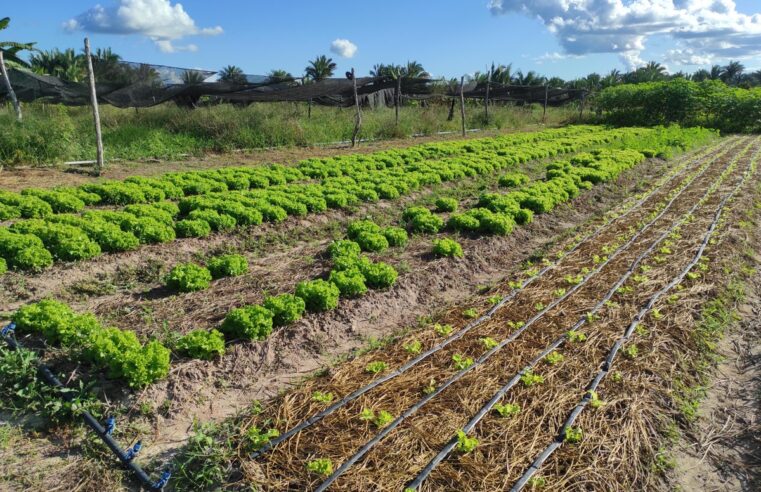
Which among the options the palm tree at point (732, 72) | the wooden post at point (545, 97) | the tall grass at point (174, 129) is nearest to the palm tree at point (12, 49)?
the tall grass at point (174, 129)

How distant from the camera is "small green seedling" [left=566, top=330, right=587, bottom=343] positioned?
5883 millimetres

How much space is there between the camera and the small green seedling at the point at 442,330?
6.09 m

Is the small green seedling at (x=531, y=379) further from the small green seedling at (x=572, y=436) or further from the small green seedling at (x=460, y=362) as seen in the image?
the small green seedling at (x=572, y=436)

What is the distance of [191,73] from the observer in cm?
2078

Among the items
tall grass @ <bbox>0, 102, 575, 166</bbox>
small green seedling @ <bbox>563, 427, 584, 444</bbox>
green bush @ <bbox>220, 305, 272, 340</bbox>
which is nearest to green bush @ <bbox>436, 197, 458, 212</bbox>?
green bush @ <bbox>220, 305, 272, 340</bbox>

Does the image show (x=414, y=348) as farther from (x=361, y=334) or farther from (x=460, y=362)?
(x=361, y=334)

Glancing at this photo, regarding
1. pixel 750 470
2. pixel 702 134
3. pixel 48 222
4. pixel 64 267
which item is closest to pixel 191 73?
pixel 48 222

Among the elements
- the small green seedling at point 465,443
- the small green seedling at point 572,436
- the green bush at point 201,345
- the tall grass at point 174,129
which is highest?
the tall grass at point 174,129

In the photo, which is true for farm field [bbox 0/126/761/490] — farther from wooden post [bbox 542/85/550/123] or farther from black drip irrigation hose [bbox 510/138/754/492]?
wooden post [bbox 542/85/550/123]

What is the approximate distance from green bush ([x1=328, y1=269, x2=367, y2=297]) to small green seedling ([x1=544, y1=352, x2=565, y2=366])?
8.50 feet

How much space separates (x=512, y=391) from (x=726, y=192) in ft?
40.8

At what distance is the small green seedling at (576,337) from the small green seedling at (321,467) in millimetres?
3417

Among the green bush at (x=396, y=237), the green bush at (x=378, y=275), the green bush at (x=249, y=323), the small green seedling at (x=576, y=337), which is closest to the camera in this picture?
the green bush at (x=249, y=323)

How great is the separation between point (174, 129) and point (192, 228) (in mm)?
13222
